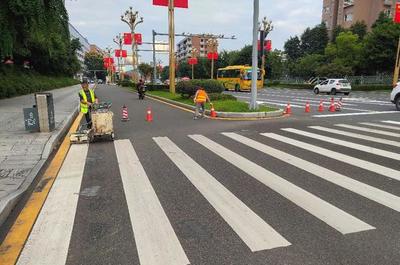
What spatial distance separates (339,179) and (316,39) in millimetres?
71703

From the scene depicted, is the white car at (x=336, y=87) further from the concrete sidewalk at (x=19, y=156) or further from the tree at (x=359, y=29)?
the tree at (x=359, y=29)

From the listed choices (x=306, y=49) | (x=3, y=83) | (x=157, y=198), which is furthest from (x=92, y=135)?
(x=306, y=49)

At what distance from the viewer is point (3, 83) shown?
77.5 feet

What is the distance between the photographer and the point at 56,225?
4.10m

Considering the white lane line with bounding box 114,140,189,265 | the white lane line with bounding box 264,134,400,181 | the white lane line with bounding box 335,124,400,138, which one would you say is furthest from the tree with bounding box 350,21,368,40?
the white lane line with bounding box 114,140,189,265

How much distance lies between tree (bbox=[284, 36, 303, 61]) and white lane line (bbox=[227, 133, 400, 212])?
7448 centimetres

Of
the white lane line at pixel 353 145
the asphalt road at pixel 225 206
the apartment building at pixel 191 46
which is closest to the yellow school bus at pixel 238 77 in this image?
the white lane line at pixel 353 145

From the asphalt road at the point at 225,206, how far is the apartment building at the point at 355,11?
2625 inches

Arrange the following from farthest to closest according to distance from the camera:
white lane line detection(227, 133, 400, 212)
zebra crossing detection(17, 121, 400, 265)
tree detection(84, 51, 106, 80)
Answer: tree detection(84, 51, 106, 80), white lane line detection(227, 133, 400, 212), zebra crossing detection(17, 121, 400, 265)

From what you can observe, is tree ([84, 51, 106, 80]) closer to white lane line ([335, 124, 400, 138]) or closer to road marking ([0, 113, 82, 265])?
white lane line ([335, 124, 400, 138])

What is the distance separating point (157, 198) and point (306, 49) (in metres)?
76.6

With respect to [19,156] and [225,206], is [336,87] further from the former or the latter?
[225,206]

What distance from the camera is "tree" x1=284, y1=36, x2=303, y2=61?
255ft

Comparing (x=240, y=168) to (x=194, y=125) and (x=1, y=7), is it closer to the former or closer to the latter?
(x=194, y=125)
